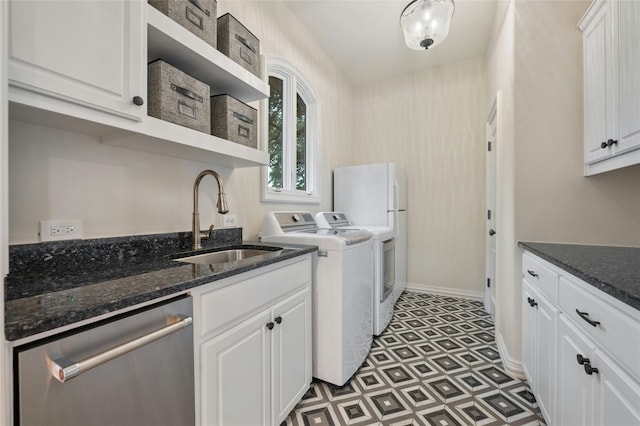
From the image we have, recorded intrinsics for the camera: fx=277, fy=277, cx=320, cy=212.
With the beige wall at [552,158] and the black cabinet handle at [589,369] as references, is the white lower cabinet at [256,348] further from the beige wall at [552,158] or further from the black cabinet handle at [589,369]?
the beige wall at [552,158]

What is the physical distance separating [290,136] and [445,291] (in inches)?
107

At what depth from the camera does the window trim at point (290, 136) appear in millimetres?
2238

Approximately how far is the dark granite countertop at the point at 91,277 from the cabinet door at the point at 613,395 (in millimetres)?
1188

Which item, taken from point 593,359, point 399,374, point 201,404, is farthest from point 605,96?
point 201,404

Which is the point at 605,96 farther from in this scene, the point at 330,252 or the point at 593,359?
the point at 330,252

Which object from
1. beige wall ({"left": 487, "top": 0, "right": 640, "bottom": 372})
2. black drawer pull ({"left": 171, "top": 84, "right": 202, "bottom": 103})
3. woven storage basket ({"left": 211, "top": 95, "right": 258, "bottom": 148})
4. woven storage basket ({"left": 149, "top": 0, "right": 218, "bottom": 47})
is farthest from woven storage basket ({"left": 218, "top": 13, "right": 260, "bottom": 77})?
beige wall ({"left": 487, "top": 0, "right": 640, "bottom": 372})

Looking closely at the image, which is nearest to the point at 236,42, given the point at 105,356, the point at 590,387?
the point at 105,356

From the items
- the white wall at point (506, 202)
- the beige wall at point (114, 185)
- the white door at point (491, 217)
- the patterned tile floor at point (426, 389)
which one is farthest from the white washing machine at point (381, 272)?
the white door at point (491, 217)

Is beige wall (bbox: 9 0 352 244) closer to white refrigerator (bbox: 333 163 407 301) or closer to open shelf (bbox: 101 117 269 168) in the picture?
open shelf (bbox: 101 117 269 168)

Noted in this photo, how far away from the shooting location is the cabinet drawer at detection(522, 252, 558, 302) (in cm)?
128

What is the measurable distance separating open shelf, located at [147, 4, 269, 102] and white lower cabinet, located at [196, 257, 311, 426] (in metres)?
1.07

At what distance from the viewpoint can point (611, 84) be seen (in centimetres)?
140

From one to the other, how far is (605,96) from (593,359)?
53.2 inches

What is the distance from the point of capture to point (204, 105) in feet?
4.49
